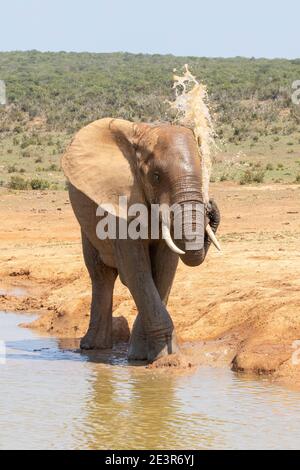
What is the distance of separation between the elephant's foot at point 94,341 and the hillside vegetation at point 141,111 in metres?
4.27

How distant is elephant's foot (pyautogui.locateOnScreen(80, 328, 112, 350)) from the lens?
10.1 metres

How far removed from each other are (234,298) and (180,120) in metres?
2.70

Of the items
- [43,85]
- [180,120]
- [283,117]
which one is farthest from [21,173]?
[43,85]

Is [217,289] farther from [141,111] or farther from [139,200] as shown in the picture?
[141,111]

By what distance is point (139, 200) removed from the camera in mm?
8852

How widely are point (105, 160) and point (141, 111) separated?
34105 mm

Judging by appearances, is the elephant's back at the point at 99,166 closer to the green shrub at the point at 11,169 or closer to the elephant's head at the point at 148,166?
the elephant's head at the point at 148,166

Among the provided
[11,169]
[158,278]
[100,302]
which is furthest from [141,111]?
[158,278]

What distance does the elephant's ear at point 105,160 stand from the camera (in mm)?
9016

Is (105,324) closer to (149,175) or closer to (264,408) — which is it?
(149,175)

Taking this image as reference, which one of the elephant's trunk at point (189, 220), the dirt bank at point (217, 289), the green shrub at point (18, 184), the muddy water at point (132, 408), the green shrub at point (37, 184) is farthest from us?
the green shrub at point (37, 184)

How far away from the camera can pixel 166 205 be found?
27.5 ft

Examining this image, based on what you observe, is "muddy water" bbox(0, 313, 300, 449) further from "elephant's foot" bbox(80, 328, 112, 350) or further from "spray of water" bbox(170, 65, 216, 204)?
"spray of water" bbox(170, 65, 216, 204)

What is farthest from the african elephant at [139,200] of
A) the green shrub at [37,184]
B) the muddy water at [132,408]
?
the green shrub at [37,184]
